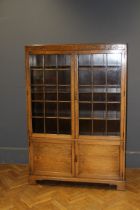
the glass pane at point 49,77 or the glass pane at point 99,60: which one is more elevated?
the glass pane at point 99,60

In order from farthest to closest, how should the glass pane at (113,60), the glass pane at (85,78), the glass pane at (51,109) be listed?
the glass pane at (51,109)
the glass pane at (85,78)
the glass pane at (113,60)

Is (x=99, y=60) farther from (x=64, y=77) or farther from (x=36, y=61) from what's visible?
(x=36, y=61)

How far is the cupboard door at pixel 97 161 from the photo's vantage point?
11.3 ft

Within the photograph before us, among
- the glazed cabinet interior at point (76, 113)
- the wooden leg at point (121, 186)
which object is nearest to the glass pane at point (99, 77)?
the glazed cabinet interior at point (76, 113)

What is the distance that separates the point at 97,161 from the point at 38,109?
105 cm

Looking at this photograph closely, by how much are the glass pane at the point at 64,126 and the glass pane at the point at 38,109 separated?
288 millimetres

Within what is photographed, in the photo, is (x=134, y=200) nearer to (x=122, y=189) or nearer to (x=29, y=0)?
(x=122, y=189)

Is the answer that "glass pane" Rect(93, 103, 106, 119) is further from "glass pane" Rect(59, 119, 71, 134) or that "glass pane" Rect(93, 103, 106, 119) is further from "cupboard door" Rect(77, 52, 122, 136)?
"glass pane" Rect(59, 119, 71, 134)

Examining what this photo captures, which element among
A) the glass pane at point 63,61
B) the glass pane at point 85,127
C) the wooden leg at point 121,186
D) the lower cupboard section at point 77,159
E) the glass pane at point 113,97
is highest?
the glass pane at point 63,61

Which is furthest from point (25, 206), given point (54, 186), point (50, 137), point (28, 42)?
point (28, 42)

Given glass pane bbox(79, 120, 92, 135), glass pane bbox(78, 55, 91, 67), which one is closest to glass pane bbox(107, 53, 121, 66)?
glass pane bbox(78, 55, 91, 67)

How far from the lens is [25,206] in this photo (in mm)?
3066

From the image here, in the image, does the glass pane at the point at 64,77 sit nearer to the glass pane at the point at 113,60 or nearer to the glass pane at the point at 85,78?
the glass pane at the point at 85,78

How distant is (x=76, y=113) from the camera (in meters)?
3.45
